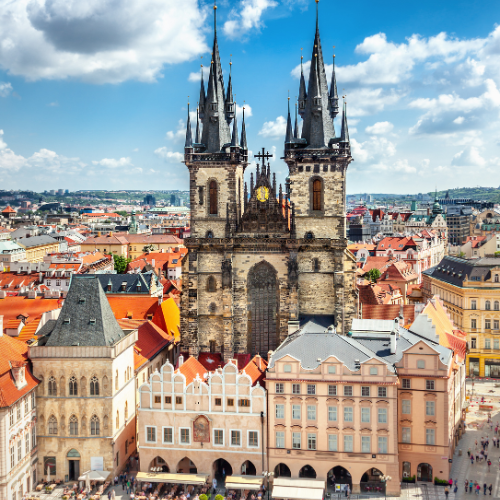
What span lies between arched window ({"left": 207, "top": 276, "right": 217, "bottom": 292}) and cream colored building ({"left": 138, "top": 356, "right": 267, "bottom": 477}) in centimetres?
1876

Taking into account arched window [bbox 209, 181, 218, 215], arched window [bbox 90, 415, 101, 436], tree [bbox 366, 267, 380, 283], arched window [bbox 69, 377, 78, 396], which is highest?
arched window [bbox 209, 181, 218, 215]

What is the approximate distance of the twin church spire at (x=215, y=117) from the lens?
8025cm

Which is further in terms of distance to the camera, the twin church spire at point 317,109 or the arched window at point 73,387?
the twin church spire at point 317,109

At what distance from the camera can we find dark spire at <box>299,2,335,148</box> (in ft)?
257

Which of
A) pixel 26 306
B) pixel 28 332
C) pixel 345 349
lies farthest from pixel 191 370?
pixel 26 306

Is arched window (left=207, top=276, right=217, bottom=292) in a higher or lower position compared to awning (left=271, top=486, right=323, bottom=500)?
higher

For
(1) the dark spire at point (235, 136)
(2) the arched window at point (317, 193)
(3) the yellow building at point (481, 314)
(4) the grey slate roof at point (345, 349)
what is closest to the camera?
(4) the grey slate roof at point (345, 349)

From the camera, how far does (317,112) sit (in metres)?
78.9

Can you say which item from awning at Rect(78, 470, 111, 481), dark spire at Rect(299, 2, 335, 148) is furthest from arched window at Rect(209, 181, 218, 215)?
awning at Rect(78, 470, 111, 481)

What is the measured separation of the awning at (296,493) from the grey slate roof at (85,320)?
2119 centimetres

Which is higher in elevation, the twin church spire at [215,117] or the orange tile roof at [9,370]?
the twin church spire at [215,117]

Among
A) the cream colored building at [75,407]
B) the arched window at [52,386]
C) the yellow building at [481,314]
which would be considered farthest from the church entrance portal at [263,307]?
the yellow building at [481,314]

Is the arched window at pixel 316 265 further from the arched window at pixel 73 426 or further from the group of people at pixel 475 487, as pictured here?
the arched window at pixel 73 426

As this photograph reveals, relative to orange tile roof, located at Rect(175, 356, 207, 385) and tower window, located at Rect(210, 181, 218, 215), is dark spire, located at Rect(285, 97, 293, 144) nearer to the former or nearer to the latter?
tower window, located at Rect(210, 181, 218, 215)
